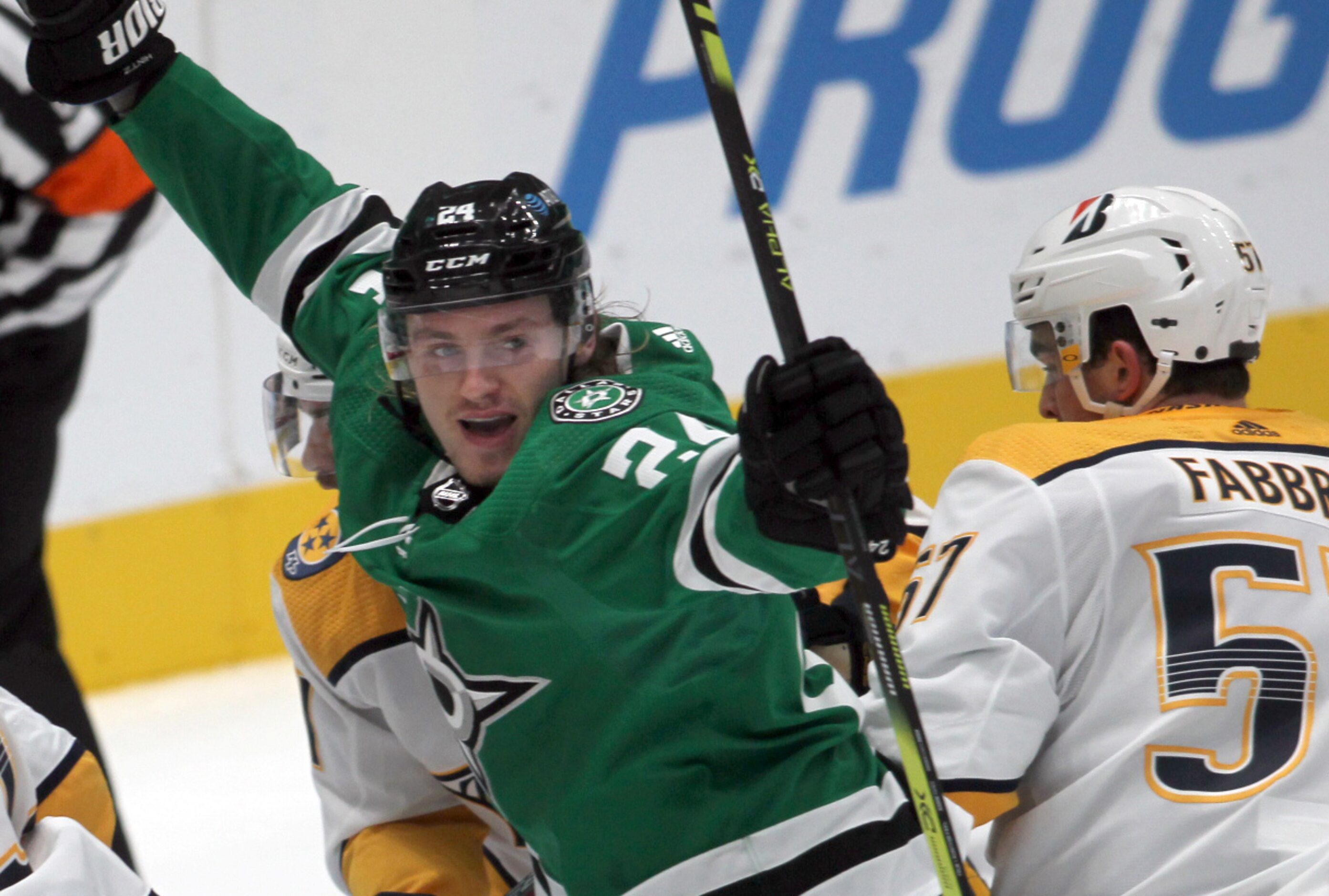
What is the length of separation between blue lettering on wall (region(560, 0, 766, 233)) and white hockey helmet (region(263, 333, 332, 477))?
1.89m

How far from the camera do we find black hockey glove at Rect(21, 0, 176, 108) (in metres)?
1.92

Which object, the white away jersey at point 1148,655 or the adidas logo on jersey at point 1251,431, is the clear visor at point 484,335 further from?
the adidas logo on jersey at point 1251,431

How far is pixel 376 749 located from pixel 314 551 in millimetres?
259

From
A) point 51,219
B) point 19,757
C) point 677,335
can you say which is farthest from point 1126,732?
point 51,219

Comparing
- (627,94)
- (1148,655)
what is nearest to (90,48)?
(1148,655)

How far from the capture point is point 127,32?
196 centimetres

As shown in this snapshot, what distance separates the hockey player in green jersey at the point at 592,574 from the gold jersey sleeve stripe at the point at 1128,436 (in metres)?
0.29

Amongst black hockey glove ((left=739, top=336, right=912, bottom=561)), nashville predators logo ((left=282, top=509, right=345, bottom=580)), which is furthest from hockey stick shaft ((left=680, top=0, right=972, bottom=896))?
nashville predators logo ((left=282, top=509, right=345, bottom=580))

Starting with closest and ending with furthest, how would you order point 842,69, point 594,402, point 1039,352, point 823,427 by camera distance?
point 823,427, point 594,402, point 1039,352, point 842,69

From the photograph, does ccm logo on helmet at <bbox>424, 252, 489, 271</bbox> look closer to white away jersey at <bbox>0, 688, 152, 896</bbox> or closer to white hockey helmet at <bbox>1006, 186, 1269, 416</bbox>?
white away jersey at <bbox>0, 688, 152, 896</bbox>

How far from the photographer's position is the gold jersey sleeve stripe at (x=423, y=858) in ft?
7.13

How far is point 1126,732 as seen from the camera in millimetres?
1703

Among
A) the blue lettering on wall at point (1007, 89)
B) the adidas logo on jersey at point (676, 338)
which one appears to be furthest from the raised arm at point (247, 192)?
the blue lettering on wall at point (1007, 89)

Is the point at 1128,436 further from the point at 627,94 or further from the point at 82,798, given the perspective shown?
the point at 627,94
